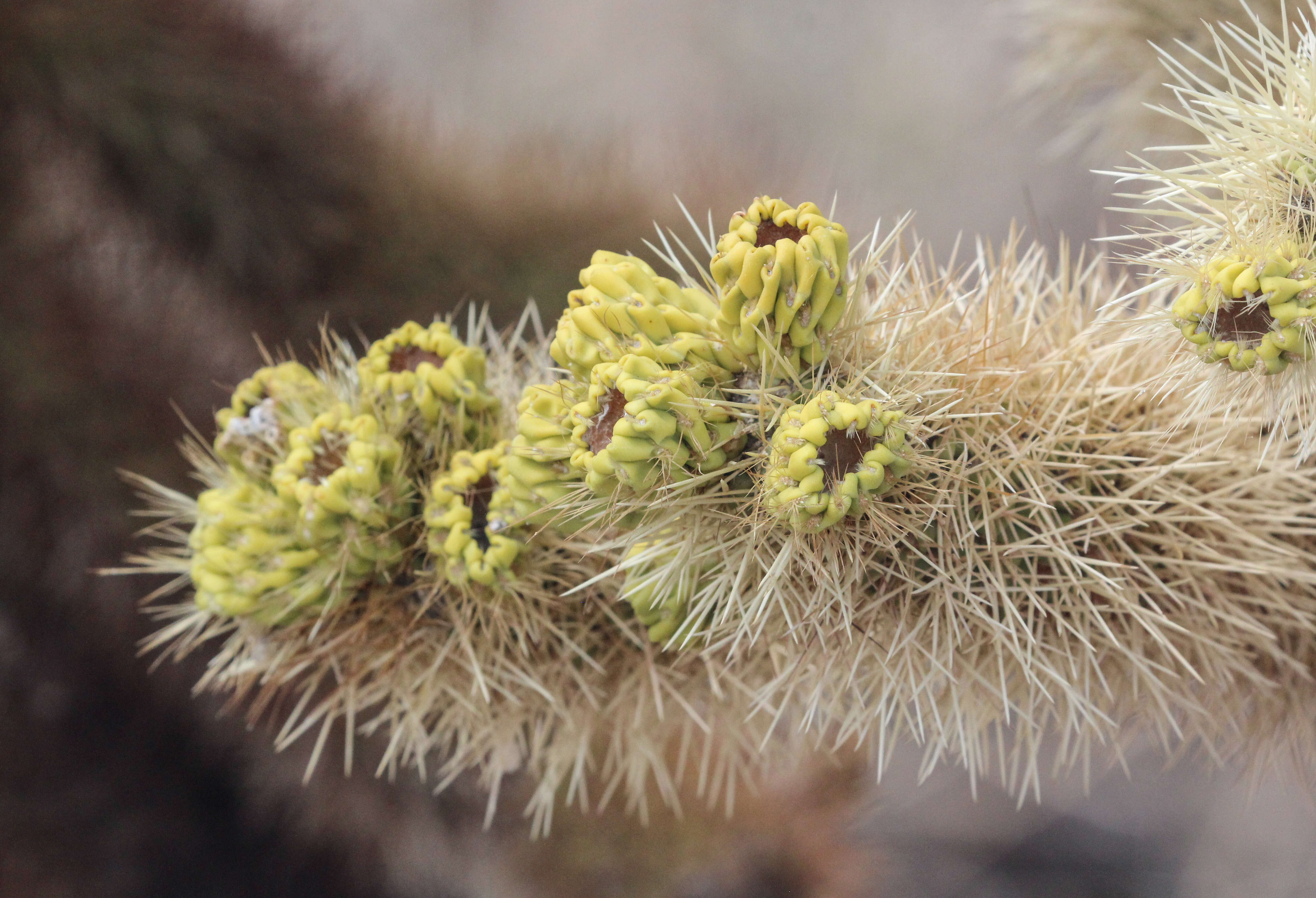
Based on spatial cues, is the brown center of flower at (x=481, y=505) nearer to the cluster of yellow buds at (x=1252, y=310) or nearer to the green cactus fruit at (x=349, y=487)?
the green cactus fruit at (x=349, y=487)

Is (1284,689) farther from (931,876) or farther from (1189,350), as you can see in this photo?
(931,876)

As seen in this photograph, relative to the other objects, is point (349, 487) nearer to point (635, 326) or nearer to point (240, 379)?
point (635, 326)

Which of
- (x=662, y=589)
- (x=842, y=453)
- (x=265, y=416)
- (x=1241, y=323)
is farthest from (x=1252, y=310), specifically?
(x=265, y=416)

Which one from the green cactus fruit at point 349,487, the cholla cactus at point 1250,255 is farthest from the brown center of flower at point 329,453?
the cholla cactus at point 1250,255

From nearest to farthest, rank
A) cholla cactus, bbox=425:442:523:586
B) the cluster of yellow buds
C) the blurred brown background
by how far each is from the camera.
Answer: the cluster of yellow buds < cholla cactus, bbox=425:442:523:586 < the blurred brown background

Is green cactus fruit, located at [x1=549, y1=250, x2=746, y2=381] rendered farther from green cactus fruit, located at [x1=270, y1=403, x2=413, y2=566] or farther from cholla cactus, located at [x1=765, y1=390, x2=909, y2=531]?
green cactus fruit, located at [x1=270, y1=403, x2=413, y2=566]

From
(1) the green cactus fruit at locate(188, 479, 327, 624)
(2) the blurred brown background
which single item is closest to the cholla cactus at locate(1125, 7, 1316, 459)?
(1) the green cactus fruit at locate(188, 479, 327, 624)
